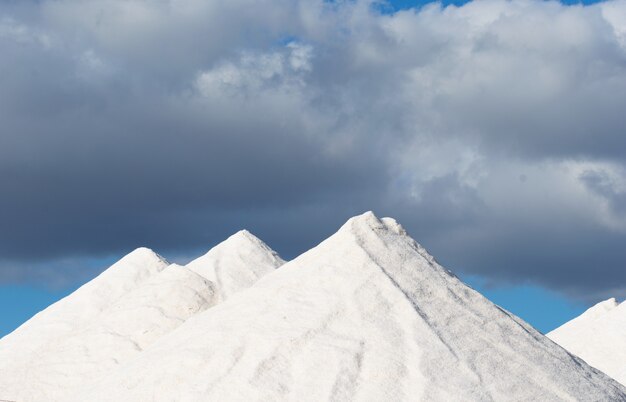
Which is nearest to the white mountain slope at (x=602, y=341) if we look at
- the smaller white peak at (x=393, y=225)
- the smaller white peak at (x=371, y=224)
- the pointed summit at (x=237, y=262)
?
the pointed summit at (x=237, y=262)

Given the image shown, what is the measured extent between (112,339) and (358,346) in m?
11.4

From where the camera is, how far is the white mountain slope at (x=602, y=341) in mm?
37969

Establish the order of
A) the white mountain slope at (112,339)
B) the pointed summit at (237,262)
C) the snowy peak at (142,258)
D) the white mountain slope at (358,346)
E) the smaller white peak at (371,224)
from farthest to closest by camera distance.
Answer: the snowy peak at (142,258)
the pointed summit at (237,262)
the white mountain slope at (112,339)
the smaller white peak at (371,224)
the white mountain slope at (358,346)

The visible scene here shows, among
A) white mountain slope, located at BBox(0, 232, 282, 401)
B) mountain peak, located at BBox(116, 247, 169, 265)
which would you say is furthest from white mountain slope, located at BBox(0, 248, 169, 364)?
white mountain slope, located at BBox(0, 232, 282, 401)

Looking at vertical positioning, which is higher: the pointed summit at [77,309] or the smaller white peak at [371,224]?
the pointed summit at [77,309]

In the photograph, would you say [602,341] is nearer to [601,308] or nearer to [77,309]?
[601,308]

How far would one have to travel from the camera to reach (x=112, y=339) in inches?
1137

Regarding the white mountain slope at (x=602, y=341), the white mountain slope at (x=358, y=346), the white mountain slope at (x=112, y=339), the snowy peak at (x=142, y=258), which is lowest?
the white mountain slope at (x=358, y=346)

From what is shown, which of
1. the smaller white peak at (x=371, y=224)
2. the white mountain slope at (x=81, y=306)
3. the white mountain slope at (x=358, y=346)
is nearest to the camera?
the white mountain slope at (x=358, y=346)

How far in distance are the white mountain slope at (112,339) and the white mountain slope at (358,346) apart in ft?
18.1

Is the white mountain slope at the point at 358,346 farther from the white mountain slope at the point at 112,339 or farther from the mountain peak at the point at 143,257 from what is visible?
the mountain peak at the point at 143,257

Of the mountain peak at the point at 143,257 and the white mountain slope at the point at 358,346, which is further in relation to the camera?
the mountain peak at the point at 143,257

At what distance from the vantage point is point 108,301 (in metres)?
37.8

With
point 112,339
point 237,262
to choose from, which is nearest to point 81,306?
point 237,262
